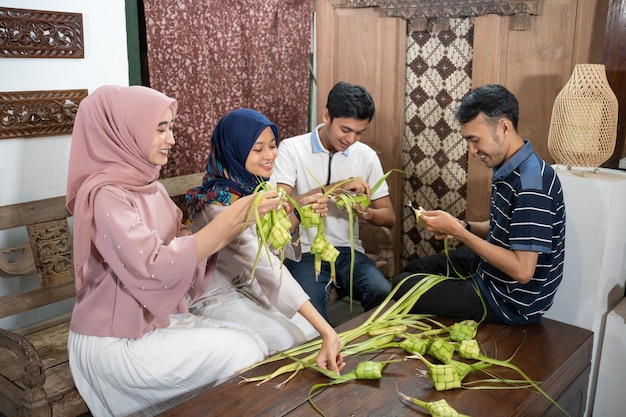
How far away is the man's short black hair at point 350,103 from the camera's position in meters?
3.05

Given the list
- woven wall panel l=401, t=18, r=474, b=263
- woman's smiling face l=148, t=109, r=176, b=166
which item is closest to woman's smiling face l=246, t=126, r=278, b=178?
woman's smiling face l=148, t=109, r=176, b=166

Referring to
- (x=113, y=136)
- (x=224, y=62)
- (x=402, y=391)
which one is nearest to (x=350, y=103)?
(x=224, y=62)

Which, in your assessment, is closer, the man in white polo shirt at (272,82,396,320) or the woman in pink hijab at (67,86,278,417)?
the woman in pink hijab at (67,86,278,417)

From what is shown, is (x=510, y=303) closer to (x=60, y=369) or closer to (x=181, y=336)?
(x=181, y=336)

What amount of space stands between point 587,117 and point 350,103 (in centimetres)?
112

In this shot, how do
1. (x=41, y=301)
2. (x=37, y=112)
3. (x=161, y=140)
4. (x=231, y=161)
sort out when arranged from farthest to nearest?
1. (x=37, y=112)
2. (x=41, y=301)
3. (x=231, y=161)
4. (x=161, y=140)

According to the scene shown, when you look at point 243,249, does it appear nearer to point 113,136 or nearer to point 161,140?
point 161,140

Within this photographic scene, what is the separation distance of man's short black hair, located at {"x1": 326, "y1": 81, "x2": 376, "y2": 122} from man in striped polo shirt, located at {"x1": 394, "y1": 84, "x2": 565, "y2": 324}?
68 centimetres

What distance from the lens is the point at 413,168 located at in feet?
13.6

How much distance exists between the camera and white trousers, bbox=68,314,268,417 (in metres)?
2.04

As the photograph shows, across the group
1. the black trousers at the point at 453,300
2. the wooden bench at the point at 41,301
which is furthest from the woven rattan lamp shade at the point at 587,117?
the wooden bench at the point at 41,301

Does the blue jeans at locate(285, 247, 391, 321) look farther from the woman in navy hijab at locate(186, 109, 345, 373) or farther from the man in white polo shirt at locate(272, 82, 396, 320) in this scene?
the woman in navy hijab at locate(186, 109, 345, 373)

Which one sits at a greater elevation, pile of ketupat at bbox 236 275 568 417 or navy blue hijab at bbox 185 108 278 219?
navy blue hijab at bbox 185 108 278 219

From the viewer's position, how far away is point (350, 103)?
305cm
